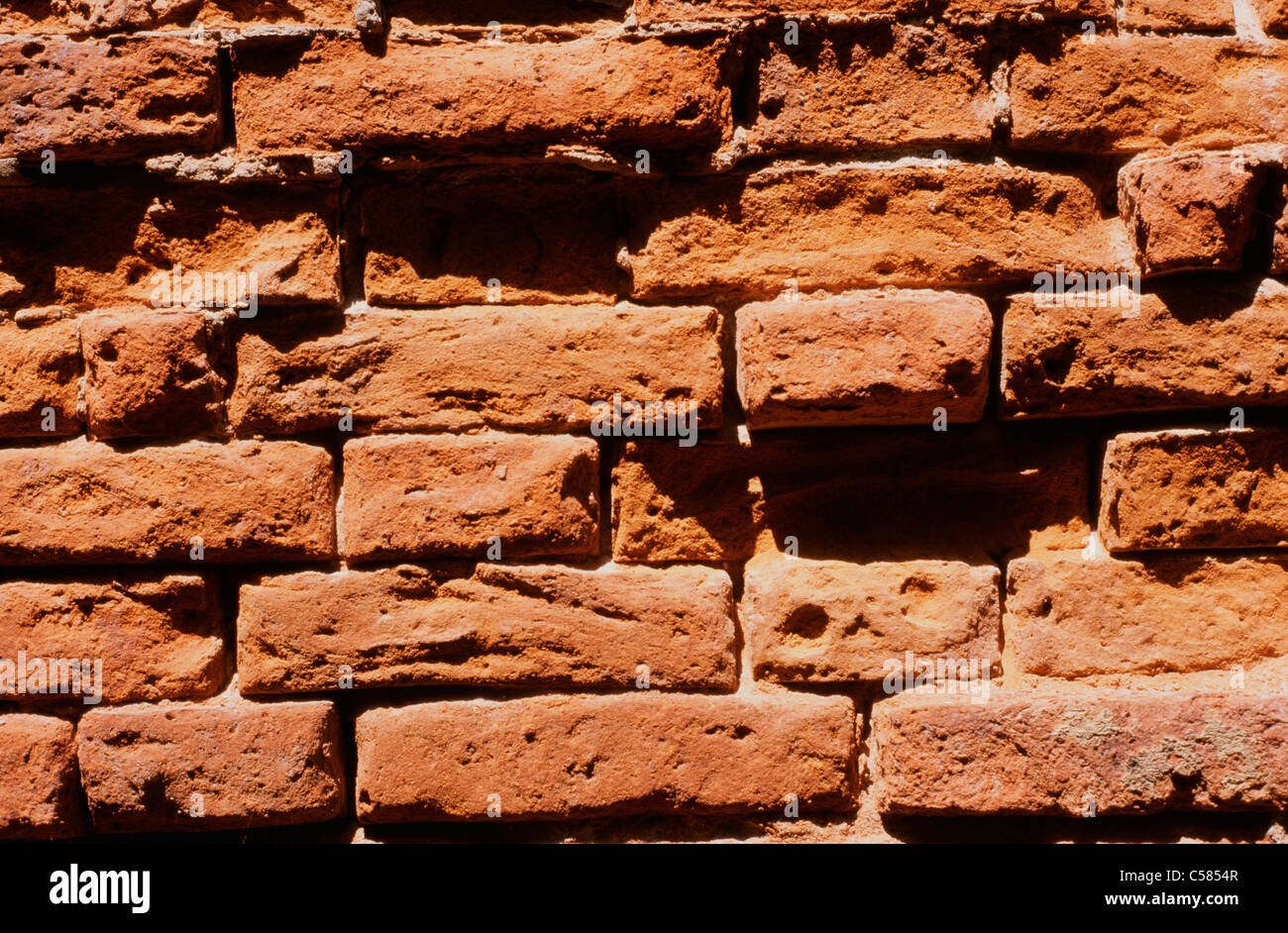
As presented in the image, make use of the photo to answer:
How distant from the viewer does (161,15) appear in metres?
1.14

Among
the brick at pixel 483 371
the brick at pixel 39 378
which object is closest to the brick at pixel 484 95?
the brick at pixel 483 371

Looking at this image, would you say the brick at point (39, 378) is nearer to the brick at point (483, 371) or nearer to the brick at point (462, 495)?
the brick at point (483, 371)

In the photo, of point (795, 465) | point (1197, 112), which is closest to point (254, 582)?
point (795, 465)

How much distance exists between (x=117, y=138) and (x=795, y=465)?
942 mm

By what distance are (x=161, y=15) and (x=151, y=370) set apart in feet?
1.48

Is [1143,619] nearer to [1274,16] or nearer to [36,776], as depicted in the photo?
[1274,16]

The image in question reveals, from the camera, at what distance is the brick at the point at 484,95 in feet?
3.60

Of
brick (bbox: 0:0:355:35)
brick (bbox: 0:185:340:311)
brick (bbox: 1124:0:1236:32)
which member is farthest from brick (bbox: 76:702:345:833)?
brick (bbox: 1124:0:1236:32)

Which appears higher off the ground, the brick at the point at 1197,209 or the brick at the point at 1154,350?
the brick at the point at 1197,209

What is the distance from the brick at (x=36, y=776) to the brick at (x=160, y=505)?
0.22 m

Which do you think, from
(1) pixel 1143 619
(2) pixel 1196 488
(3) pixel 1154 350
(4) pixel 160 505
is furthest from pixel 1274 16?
(4) pixel 160 505

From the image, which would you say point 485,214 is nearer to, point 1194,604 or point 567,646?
point 567,646

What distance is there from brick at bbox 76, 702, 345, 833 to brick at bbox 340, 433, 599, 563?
0.24 meters

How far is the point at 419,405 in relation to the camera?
1.14 meters
